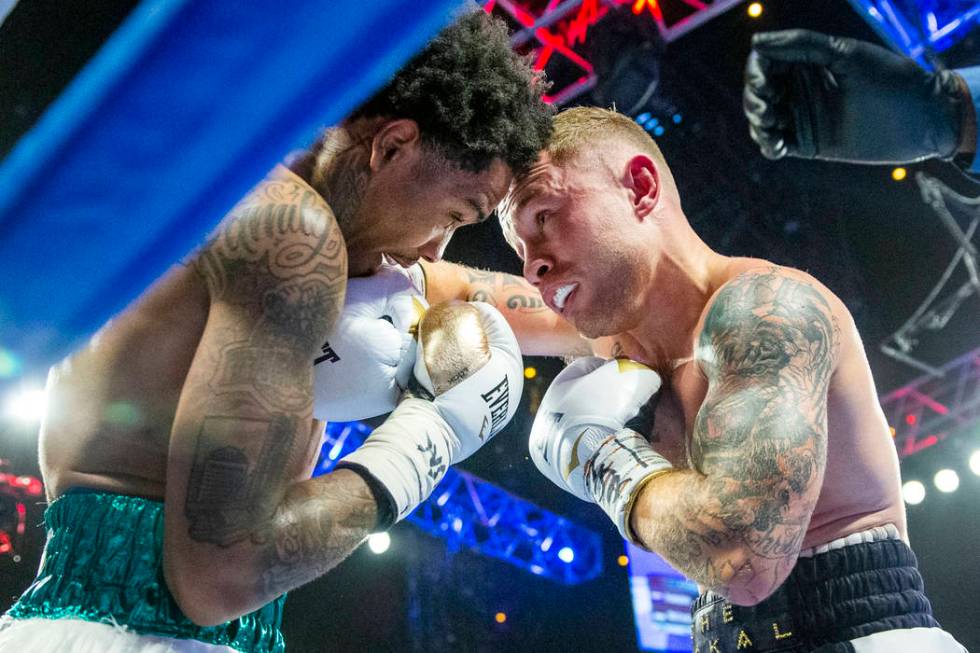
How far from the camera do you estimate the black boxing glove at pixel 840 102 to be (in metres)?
3.71

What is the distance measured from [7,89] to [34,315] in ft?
4.33

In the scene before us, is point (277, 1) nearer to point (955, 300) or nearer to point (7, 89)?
point (7, 89)

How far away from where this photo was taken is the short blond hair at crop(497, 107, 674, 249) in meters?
2.19

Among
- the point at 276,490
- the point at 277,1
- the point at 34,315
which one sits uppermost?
the point at 277,1

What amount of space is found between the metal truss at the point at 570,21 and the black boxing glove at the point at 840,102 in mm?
2136

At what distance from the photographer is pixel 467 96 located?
1.73 meters

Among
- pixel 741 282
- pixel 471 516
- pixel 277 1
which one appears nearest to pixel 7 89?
pixel 277 1

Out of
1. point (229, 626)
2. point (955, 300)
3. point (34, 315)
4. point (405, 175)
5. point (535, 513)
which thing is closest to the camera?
point (34, 315)

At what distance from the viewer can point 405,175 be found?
1.73 meters

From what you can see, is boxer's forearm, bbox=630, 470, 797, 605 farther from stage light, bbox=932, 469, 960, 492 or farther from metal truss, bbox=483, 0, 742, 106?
stage light, bbox=932, 469, 960, 492

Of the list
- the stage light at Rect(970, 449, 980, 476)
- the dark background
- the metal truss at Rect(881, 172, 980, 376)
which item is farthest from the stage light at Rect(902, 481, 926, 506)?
the metal truss at Rect(881, 172, 980, 376)

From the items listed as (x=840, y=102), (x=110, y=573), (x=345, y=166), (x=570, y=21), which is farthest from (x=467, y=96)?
(x=570, y=21)

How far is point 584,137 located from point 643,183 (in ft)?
0.71

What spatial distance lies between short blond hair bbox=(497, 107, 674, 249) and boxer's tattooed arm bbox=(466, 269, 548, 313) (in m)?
0.20
